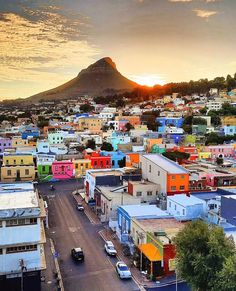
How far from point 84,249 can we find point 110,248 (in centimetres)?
130

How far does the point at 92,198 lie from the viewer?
2609 cm

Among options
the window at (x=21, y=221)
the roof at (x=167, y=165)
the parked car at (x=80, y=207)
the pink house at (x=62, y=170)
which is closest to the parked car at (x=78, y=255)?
the window at (x=21, y=221)

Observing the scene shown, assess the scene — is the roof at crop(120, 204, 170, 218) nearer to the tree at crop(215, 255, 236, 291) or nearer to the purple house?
the tree at crop(215, 255, 236, 291)

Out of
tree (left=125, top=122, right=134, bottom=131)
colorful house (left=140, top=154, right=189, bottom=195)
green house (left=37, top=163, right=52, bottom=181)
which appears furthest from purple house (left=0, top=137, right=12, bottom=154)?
colorful house (left=140, top=154, right=189, bottom=195)

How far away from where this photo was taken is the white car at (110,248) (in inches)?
685

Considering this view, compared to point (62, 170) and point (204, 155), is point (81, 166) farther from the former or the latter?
point (204, 155)

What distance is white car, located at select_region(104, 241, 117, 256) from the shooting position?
17402 mm

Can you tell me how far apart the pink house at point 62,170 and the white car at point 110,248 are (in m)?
17.7

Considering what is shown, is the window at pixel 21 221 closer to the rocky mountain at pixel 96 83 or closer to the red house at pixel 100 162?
the red house at pixel 100 162

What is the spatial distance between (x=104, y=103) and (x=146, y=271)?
89.1 m

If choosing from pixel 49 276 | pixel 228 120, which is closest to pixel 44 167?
pixel 49 276

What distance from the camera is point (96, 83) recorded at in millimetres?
182625

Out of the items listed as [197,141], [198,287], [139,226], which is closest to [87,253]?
[139,226]

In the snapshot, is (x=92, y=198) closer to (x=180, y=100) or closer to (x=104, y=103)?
(x=180, y=100)
